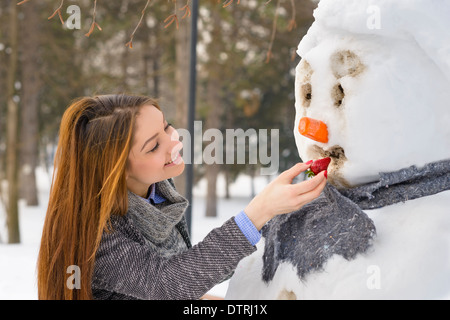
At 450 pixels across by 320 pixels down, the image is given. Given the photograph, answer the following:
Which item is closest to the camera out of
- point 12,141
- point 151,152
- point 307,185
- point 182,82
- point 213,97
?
point 307,185

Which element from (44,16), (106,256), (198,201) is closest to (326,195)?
(106,256)

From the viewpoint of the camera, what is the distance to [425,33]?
3.46ft

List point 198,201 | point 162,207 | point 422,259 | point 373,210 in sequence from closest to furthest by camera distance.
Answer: point 422,259, point 373,210, point 162,207, point 198,201

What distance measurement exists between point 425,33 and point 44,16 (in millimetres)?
7193

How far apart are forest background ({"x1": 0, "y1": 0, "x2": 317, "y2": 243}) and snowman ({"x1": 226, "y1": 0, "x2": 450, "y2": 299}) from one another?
388 cm

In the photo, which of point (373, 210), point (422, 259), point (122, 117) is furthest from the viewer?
point (122, 117)

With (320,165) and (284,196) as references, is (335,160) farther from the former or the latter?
(284,196)

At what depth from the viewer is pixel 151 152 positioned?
129cm

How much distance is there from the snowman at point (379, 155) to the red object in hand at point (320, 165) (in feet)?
0.06

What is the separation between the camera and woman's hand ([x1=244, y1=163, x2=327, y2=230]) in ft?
3.47

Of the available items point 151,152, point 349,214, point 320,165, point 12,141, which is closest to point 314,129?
point 320,165

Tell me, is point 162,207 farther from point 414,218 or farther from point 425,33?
point 425,33

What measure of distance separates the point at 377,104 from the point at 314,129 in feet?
0.50

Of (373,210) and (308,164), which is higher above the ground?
(308,164)
